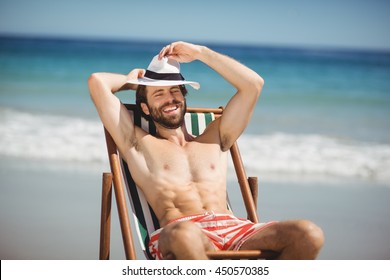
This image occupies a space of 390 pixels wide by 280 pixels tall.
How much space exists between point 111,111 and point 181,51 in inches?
18.7

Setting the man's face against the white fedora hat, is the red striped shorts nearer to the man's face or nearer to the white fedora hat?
the man's face

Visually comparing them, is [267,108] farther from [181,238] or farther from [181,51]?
[181,238]

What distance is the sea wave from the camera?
611 cm

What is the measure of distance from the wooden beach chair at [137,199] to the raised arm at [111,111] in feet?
0.20

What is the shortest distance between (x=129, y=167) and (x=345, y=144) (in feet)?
14.8

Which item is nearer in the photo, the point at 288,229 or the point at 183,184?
the point at 288,229

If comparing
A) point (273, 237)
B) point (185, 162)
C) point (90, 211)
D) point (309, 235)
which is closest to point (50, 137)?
point (90, 211)

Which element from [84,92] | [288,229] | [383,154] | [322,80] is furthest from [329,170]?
[322,80]

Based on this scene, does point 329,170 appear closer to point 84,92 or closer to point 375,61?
point 84,92

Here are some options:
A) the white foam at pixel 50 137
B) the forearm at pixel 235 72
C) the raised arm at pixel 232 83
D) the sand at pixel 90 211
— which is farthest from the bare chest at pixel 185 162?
the white foam at pixel 50 137

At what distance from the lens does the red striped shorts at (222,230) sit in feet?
9.65

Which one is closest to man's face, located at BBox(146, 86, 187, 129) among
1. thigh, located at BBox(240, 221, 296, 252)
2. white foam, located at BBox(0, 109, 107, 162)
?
thigh, located at BBox(240, 221, 296, 252)

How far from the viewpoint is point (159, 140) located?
336 centimetres
